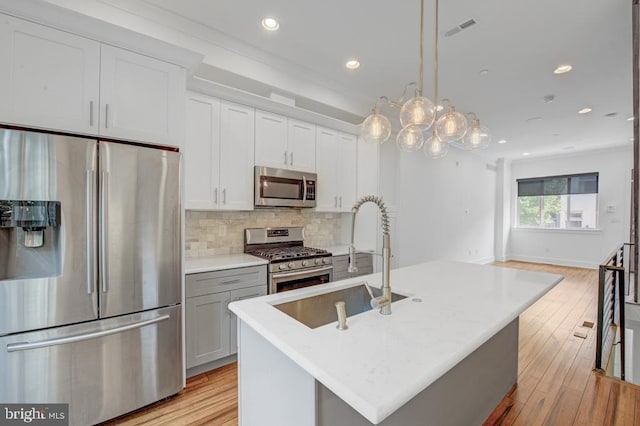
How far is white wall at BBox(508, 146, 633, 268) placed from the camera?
6211mm

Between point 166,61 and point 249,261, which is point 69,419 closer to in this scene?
point 249,261

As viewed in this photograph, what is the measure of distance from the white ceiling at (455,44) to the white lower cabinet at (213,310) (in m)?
2.09

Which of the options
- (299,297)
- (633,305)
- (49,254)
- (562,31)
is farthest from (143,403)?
(562,31)

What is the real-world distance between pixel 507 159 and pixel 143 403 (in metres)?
9.13

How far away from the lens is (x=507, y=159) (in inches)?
305

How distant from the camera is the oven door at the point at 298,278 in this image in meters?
2.66

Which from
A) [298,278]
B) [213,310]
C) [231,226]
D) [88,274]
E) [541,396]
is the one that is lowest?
[541,396]

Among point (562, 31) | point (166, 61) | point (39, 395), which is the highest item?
point (562, 31)

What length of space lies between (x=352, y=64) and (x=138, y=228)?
252 cm

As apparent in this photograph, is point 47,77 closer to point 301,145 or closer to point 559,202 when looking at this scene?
point 301,145

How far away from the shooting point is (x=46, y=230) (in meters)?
1.62

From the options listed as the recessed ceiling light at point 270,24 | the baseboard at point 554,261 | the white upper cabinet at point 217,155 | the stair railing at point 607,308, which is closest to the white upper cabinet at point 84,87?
the white upper cabinet at point 217,155

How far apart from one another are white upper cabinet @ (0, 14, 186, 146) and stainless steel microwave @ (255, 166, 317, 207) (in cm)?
95

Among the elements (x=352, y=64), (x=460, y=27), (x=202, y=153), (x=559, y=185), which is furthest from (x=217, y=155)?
(x=559, y=185)
